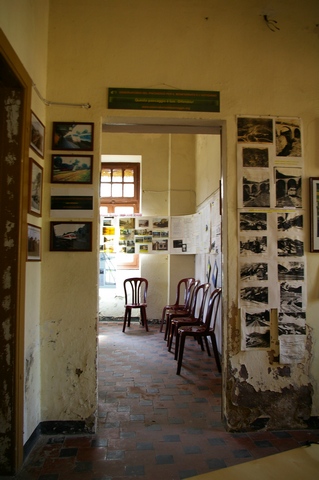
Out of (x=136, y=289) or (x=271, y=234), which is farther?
(x=136, y=289)

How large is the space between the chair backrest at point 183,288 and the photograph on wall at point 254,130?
2.88 m

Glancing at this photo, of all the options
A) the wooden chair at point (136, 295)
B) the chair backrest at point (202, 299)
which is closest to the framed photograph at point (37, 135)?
the chair backrest at point (202, 299)

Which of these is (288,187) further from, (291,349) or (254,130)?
(291,349)

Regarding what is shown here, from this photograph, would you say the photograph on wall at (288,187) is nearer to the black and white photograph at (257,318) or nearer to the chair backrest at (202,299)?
the black and white photograph at (257,318)

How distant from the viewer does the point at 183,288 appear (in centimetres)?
588

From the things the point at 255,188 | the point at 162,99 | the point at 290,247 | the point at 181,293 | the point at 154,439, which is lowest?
the point at 154,439

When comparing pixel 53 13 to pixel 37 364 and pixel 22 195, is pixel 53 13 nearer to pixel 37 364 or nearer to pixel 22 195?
pixel 22 195

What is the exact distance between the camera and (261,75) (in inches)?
98.7

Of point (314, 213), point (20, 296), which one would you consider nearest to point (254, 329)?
point (314, 213)

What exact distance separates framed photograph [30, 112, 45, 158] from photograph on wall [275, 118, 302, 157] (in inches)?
66.9

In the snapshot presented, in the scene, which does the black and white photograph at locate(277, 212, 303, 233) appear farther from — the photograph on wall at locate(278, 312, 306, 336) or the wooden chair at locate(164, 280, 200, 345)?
the wooden chair at locate(164, 280, 200, 345)

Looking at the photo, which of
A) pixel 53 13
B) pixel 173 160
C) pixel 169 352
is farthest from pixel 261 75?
pixel 173 160

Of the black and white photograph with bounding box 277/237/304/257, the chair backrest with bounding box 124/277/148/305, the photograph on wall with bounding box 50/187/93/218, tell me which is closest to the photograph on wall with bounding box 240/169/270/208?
the black and white photograph with bounding box 277/237/304/257

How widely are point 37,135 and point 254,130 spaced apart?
1.54 metres
